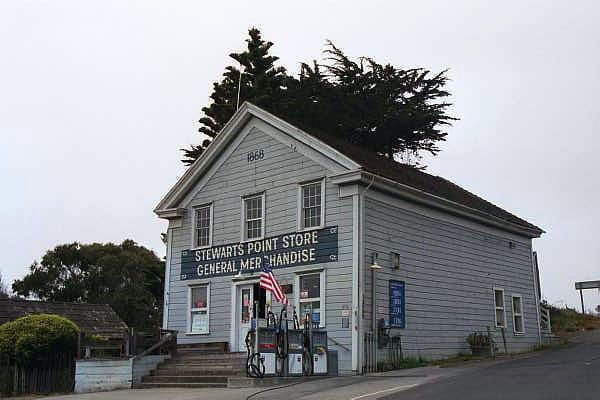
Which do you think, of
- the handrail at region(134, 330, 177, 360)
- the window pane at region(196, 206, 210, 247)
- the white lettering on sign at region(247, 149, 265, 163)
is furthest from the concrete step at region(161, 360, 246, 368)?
the white lettering on sign at region(247, 149, 265, 163)

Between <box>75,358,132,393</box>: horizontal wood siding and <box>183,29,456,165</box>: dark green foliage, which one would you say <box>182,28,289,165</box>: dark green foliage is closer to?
<box>183,29,456,165</box>: dark green foliage

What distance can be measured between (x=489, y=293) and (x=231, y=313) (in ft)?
29.5

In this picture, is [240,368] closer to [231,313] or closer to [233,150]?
[231,313]

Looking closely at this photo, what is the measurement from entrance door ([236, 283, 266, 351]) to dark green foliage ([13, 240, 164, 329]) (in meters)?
28.4

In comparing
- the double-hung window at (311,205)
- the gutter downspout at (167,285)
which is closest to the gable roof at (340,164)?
the gutter downspout at (167,285)

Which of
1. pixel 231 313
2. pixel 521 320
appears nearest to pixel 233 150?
pixel 231 313

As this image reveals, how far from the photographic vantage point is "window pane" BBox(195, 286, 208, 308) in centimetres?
2426

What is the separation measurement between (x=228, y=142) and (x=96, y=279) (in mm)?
32381

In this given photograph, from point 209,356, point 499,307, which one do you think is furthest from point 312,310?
point 499,307

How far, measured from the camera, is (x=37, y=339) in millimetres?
21500

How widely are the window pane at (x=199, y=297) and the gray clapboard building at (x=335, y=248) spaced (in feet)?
0.21

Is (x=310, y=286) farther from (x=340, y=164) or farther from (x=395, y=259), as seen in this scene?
(x=340, y=164)

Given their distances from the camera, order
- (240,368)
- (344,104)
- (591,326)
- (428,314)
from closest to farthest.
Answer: (240,368)
(428,314)
(591,326)
(344,104)

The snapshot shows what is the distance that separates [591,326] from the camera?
3400cm
